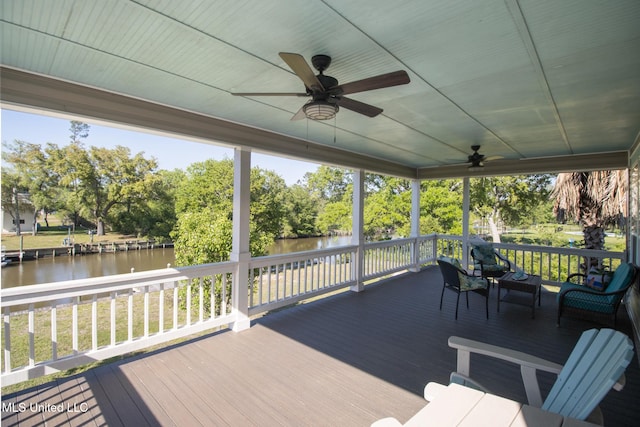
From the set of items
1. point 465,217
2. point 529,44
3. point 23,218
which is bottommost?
point 23,218

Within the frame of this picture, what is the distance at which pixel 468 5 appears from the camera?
1625mm

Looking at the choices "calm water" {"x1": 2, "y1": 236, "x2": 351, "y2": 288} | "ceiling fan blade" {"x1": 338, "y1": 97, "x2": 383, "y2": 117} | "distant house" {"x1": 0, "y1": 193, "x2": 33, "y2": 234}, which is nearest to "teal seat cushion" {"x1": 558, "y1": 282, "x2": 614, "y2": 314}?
"ceiling fan blade" {"x1": 338, "y1": 97, "x2": 383, "y2": 117}

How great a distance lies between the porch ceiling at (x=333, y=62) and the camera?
170cm

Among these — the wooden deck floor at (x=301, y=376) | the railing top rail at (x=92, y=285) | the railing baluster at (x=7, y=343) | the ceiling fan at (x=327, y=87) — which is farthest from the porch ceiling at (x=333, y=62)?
the wooden deck floor at (x=301, y=376)

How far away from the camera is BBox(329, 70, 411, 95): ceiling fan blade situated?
6.14ft

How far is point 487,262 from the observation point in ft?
19.9

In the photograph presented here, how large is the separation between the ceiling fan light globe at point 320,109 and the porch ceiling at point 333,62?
342 millimetres

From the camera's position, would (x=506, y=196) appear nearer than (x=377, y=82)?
No

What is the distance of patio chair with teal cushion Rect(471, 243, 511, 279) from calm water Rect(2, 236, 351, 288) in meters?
10.0

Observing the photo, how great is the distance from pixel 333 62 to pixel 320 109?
0.38 meters

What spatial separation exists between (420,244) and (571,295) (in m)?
3.85

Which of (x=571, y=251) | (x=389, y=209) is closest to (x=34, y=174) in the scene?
(x=389, y=209)

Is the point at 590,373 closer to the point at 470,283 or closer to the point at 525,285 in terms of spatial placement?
the point at 470,283

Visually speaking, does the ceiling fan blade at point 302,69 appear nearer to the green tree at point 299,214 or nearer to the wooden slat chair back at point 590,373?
the wooden slat chair back at point 590,373
